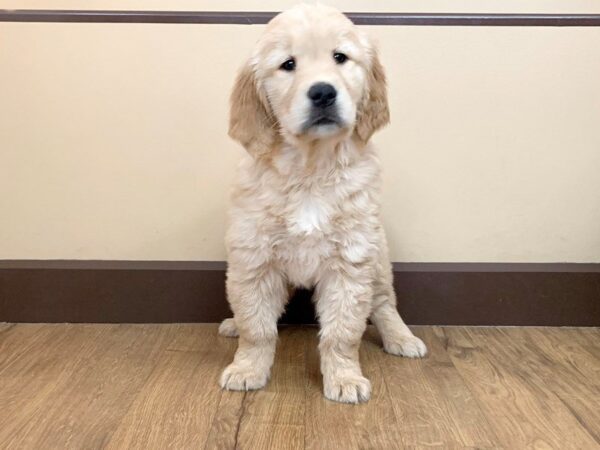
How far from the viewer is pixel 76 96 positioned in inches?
79.5

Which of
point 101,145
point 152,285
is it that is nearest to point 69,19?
point 101,145

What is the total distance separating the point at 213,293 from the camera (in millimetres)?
2100

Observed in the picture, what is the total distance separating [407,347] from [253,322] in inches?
20.7

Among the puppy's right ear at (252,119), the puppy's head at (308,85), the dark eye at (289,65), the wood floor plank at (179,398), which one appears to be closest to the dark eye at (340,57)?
the puppy's head at (308,85)

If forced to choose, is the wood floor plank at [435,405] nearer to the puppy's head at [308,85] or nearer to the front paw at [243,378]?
the front paw at [243,378]

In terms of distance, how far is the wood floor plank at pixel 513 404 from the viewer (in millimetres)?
1350

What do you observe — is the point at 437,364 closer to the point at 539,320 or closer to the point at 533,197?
the point at 539,320

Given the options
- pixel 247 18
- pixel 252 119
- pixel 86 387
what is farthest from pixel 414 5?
pixel 86 387

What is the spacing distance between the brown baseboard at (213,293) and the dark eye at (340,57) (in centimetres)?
85

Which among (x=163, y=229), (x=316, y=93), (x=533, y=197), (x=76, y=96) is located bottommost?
(x=163, y=229)

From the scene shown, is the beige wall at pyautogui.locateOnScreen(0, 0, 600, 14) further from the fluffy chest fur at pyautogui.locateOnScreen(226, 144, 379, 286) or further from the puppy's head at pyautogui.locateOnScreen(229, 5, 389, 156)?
the fluffy chest fur at pyautogui.locateOnScreen(226, 144, 379, 286)

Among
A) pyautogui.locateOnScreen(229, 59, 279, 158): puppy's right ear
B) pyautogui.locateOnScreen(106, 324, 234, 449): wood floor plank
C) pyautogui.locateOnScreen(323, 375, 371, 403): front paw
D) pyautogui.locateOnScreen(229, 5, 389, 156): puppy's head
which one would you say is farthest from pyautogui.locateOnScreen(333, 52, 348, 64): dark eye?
pyautogui.locateOnScreen(106, 324, 234, 449): wood floor plank

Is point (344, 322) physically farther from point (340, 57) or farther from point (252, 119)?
point (340, 57)

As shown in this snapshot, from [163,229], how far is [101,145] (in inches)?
14.2
